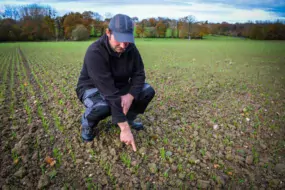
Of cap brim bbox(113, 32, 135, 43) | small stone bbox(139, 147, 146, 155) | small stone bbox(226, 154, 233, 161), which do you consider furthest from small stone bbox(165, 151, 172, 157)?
cap brim bbox(113, 32, 135, 43)

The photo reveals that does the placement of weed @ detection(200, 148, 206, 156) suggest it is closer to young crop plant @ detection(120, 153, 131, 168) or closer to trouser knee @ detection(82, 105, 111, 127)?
young crop plant @ detection(120, 153, 131, 168)

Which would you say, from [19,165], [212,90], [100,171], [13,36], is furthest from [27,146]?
[13,36]

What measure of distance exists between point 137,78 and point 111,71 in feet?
1.32

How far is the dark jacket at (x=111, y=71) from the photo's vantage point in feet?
8.35

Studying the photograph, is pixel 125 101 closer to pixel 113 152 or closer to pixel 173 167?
pixel 113 152

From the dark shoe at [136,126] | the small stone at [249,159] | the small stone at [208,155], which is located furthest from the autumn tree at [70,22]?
the small stone at [249,159]

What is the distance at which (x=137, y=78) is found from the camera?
295 centimetres

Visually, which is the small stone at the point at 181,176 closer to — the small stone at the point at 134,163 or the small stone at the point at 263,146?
the small stone at the point at 134,163

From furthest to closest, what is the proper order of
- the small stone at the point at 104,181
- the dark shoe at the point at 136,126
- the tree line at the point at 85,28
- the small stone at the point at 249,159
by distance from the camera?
1. the tree line at the point at 85,28
2. the dark shoe at the point at 136,126
3. the small stone at the point at 249,159
4. the small stone at the point at 104,181

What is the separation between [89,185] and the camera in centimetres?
233

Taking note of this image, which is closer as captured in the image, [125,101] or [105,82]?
[105,82]

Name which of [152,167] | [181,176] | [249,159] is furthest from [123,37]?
[249,159]

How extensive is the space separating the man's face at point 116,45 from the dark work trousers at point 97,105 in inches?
27.8

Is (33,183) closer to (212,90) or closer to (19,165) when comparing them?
(19,165)
